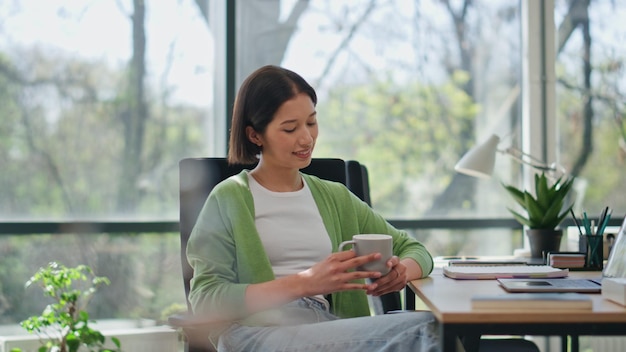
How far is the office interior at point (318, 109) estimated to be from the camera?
3.05 m

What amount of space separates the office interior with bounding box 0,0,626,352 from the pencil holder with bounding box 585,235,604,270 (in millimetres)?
1162

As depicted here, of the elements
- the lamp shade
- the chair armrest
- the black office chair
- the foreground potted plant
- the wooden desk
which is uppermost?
the lamp shade

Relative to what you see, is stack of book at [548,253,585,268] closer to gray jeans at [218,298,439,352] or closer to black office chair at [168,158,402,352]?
black office chair at [168,158,402,352]

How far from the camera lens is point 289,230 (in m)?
1.80

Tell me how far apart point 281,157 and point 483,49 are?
5.85 feet

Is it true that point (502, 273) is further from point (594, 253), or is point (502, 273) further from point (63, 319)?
point (63, 319)

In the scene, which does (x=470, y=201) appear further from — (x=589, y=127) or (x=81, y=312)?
(x=81, y=312)

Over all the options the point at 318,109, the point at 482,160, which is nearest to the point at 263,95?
the point at 482,160

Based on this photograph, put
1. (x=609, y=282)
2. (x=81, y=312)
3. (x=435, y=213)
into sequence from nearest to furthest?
(x=609, y=282) < (x=81, y=312) < (x=435, y=213)

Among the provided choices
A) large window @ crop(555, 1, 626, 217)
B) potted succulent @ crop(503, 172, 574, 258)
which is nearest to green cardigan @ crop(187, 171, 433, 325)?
potted succulent @ crop(503, 172, 574, 258)

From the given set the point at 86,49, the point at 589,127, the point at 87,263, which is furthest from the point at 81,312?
the point at 589,127

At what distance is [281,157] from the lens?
1.82 m

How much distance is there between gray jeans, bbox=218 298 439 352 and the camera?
1392mm

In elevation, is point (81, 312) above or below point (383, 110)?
below
